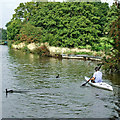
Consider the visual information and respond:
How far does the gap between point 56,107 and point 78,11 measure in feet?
123

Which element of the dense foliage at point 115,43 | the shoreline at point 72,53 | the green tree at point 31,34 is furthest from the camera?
the green tree at point 31,34

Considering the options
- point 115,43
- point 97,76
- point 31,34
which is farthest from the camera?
point 31,34

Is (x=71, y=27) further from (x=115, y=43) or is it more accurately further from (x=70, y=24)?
(x=115, y=43)

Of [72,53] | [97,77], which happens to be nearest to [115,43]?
[97,77]

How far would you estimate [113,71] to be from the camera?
81.8 feet

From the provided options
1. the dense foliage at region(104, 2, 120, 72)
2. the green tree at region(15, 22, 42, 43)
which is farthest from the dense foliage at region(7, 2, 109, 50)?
the dense foliage at region(104, 2, 120, 72)

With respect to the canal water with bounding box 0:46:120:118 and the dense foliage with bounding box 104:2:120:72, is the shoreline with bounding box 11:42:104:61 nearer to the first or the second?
the dense foliage with bounding box 104:2:120:72

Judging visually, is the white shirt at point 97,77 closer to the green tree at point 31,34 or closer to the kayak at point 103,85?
the kayak at point 103,85

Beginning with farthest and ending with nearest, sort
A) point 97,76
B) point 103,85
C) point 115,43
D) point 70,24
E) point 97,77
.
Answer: point 70,24, point 115,43, point 97,77, point 97,76, point 103,85

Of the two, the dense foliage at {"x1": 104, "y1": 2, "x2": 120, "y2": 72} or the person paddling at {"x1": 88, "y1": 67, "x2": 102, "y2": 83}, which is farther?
the dense foliage at {"x1": 104, "y1": 2, "x2": 120, "y2": 72}

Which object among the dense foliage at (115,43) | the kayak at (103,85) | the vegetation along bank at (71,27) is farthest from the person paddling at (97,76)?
the vegetation along bank at (71,27)

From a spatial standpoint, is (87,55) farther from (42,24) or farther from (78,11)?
(42,24)

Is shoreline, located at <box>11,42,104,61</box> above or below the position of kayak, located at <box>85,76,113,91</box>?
above

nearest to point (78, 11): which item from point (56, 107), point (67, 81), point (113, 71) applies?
point (113, 71)
